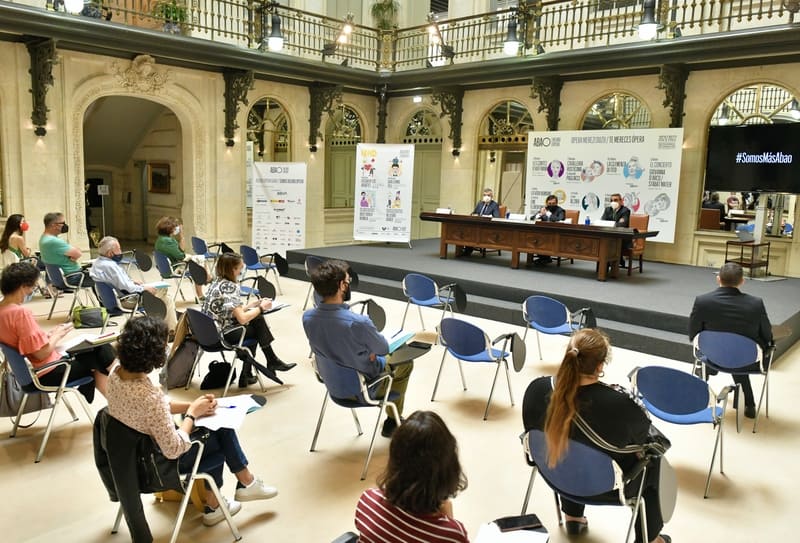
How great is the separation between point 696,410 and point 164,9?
10.4 meters

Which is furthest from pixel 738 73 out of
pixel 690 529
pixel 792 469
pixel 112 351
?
pixel 112 351

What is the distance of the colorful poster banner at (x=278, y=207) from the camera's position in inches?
437

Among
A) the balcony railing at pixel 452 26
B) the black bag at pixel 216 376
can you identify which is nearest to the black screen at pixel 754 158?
the balcony railing at pixel 452 26

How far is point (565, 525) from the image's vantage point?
10.6 feet

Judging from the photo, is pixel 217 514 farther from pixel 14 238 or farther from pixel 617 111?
pixel 617 111

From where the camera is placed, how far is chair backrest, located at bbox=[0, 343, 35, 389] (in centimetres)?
369

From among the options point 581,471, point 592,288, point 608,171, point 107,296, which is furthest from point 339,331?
point 608,171

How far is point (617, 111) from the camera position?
11.5 metres

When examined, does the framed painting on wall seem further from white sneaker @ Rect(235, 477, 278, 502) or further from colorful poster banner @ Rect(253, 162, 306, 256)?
white sneaker @ Rect(235, 477, 278, 502)

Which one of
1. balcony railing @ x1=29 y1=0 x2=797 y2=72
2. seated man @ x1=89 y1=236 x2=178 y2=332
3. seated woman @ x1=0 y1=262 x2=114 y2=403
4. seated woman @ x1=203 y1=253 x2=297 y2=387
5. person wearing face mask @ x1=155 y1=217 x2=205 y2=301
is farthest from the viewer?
balcony railing @ x1=29 y1=0 x2=797 y2=72

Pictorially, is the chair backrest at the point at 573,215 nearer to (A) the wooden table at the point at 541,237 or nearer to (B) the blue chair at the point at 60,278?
(A) the wooden table at the point at 541,237

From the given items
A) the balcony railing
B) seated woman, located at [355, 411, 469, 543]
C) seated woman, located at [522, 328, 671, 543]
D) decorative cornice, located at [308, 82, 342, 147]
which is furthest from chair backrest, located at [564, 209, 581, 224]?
seated woman, located at [355, 411, 469, 543]

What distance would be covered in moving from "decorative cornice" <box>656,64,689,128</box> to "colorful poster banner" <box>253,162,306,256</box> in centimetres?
619

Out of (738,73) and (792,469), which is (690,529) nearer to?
(792,469)
